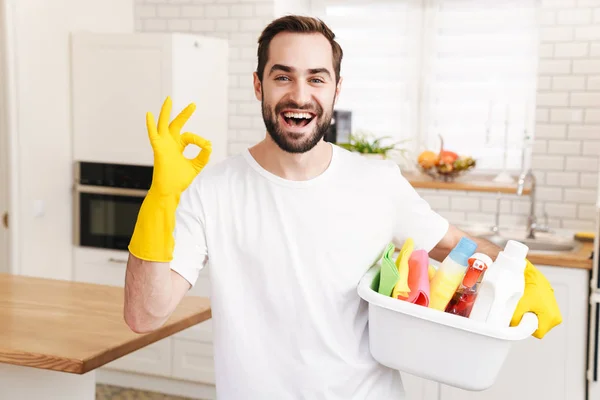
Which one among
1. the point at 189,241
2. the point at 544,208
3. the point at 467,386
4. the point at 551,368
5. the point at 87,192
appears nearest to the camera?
the point at 467,386

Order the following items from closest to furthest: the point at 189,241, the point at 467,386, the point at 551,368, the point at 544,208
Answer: the point at 467,386, the point at 189,241, the point at 551,368, the point at 544,208

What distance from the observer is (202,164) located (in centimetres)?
182

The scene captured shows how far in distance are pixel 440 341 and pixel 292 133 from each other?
0.55 meters

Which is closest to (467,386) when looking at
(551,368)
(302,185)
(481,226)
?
(302,185)

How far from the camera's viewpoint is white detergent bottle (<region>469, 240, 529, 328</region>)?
1677 mm

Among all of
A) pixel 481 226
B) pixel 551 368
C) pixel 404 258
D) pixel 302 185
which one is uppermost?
pixel 302 185

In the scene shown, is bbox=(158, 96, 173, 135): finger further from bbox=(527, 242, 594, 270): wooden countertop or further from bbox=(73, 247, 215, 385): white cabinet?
bbox=(73, 247, 215, 385): white cabinet

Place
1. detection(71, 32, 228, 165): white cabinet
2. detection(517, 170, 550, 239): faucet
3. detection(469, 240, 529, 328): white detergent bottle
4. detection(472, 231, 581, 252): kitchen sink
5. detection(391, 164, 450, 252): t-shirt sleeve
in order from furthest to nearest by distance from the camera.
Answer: detection(71, 32, 228, 165): white cabinet < detection(517, 170, 550, 239): faucet < detection(472, 231, 581, 252): kitchen sink < detection(391, 164, 450, 252): t-shirt sleeve < detection(469, 240, 529, 328): white detergent bottle

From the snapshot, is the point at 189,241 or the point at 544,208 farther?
the point at 544,208

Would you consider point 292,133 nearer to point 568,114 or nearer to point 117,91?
point 568,114

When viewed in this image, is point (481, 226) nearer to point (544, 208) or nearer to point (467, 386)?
point (544, 208)

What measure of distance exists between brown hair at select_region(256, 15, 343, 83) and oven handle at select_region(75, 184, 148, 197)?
8.30 ft

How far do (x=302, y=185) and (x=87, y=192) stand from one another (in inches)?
109

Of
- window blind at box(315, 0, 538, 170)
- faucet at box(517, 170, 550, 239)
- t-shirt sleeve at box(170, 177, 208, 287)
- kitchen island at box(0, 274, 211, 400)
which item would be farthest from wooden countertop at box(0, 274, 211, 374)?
window blind at box(315, 0, 538, 170)
